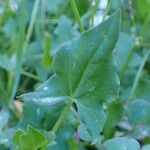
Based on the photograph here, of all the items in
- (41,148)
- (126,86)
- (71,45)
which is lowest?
(126,86)

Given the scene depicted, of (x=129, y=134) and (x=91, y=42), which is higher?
(x=91, y=42)

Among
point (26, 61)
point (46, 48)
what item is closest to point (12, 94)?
point (46, 48)

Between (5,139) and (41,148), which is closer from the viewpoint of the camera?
(41,148)

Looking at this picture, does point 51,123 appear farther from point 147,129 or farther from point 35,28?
point 35,28

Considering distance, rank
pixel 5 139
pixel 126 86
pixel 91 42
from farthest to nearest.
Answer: pixel 126 86, pixel 5 139, pixel 91 42

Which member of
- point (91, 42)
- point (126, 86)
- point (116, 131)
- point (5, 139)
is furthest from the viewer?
point (126, 86)

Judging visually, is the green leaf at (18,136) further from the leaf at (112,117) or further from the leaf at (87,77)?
the leaf at (112,117)

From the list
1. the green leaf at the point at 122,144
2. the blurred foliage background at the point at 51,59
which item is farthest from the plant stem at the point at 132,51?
the green leaf at the point at 122,144

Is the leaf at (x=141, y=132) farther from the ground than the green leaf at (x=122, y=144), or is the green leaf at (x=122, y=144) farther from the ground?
the green leaf at (x=122, y=144)
